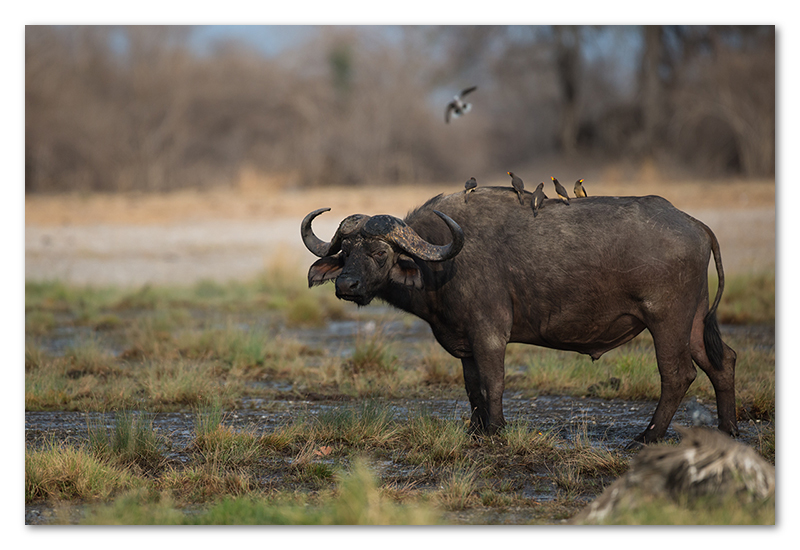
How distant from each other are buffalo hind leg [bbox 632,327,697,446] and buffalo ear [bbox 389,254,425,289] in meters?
1.82

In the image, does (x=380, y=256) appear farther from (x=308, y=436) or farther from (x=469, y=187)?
(x=308, y=436)

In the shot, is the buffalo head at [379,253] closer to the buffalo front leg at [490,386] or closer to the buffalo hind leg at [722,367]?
the buffalo front leg at [490,386]

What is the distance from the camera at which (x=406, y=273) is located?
654cm

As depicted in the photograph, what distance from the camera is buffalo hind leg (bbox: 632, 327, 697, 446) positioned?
6531 millimetres

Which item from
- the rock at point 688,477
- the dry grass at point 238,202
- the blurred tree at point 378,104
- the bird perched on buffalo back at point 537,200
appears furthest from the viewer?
the dry grass at point 238,202

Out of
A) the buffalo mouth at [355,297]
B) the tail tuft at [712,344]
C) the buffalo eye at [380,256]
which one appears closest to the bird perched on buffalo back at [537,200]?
the buffalo eye at [380,256]

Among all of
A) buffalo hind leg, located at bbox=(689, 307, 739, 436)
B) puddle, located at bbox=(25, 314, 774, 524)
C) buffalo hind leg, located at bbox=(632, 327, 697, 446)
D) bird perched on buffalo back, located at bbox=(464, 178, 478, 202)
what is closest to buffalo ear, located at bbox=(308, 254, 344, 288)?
bird perched on buffalo back, located at bbox=(464, 178, 478, 202)

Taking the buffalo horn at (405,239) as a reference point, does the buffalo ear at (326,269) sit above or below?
below

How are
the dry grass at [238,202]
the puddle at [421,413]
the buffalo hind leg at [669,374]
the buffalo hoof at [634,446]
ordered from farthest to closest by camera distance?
the dry grass at [238,202] < the buffalo hoof at [634,446] < the buffalo hind leg at [669,374] < the puddle at [421,413]

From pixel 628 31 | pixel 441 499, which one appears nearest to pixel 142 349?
pixel 441 499

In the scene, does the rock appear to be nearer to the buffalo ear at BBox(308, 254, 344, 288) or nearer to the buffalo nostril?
the buffalo nostril

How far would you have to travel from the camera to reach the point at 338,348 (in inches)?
444

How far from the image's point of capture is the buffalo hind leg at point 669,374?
653 centimetres

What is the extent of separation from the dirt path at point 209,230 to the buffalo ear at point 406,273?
375 inches
